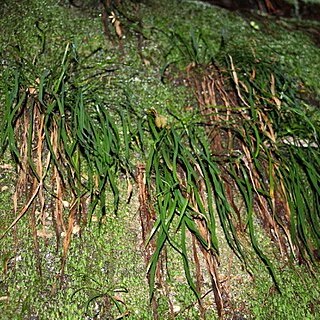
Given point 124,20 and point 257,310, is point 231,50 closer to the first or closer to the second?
point 124,20

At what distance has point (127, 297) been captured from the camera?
154 cm

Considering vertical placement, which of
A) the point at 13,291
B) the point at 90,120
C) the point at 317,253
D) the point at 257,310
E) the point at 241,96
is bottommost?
the point at 13,291

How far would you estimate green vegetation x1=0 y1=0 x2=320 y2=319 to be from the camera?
1.57 meters

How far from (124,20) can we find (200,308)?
136cm

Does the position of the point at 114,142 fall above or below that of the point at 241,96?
below

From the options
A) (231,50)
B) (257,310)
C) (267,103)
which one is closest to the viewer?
(257,310)

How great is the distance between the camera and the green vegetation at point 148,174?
1571 mm

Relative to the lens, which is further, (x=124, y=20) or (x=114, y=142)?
(x=124, y=20)

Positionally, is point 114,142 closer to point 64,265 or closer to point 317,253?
point 64,265

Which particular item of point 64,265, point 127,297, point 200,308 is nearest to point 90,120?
point 64,265

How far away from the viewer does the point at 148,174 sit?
1.71 metres

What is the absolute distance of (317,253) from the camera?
1.78 meters

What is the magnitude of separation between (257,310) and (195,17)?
1.45 meters

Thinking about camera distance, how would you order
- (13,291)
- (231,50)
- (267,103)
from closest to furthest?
(13,291)
(267,103)
(231,50)
